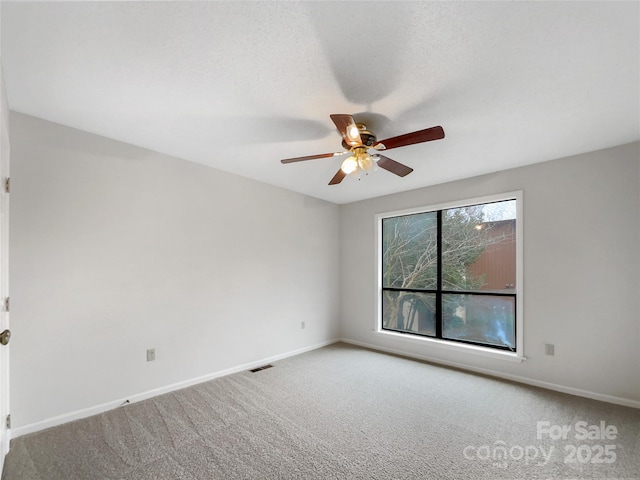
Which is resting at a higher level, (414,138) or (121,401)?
(414,138)

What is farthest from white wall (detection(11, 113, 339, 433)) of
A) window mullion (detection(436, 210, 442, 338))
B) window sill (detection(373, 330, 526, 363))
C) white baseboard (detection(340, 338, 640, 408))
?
window mullion (detection(436, 210, 442, 338))

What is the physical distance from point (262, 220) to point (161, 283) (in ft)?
4.77

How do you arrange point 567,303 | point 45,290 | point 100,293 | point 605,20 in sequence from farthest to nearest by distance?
1. point 567,303
2. point 100,293
3. point 45,290
4. point 605,20

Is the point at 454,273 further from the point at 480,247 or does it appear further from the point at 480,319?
the point at 480,319

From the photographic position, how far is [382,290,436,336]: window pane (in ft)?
13.7

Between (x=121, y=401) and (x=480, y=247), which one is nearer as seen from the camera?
(x=121, y=401)

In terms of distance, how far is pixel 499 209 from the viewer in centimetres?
363

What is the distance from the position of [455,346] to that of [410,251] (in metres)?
1.40

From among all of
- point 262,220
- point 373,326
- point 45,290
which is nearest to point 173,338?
point 45,290

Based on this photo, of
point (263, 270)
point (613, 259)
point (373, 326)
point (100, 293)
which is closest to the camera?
point (100, 293)

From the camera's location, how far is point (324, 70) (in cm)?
176

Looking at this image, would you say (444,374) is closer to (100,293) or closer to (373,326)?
(373,326)

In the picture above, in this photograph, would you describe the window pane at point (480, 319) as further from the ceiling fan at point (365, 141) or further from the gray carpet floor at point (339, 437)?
the ceiling fan at point (365, 141)

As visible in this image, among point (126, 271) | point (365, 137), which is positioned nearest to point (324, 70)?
point (365, 137)
